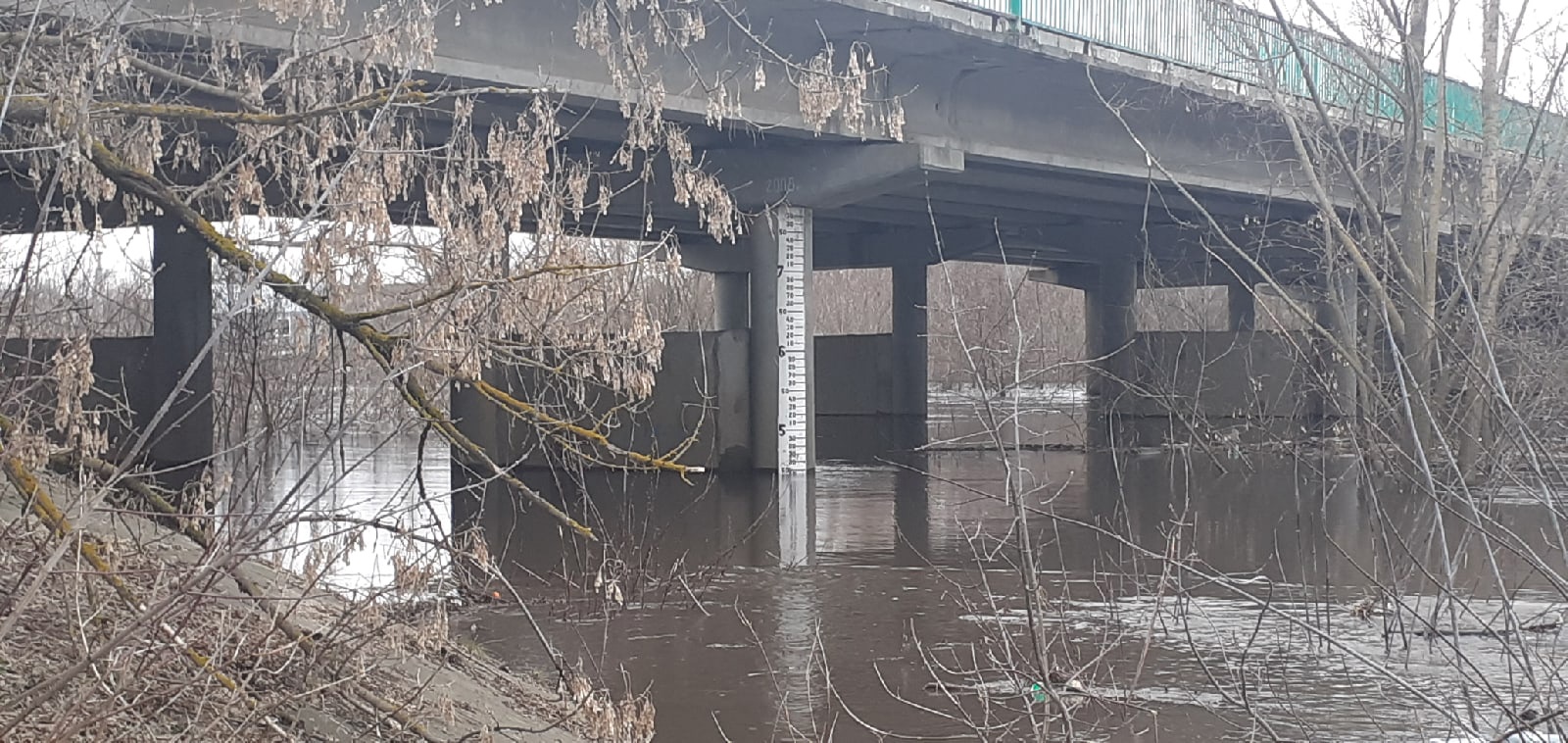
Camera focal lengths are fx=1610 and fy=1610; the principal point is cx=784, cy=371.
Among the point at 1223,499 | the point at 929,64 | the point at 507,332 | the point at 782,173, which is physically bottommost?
the point at 1223,499

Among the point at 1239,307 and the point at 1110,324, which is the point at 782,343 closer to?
the point at 1110,324

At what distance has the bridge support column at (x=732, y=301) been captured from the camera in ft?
74.6

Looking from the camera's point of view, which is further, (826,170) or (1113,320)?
(1113,320)

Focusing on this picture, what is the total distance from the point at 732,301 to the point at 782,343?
163 inches

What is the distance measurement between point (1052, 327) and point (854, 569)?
151 ft

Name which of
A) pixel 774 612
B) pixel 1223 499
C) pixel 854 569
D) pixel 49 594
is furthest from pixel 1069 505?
pixel 49 594

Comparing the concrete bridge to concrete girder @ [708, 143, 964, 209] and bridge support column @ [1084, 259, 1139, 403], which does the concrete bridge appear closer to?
concrete girder @ [708, 143, 964, 209]

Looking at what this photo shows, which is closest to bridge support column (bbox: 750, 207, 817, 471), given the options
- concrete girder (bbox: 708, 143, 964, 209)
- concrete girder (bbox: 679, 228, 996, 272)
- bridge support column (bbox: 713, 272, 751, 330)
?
concrete girder (bbox: 708, 143, 964, 209)

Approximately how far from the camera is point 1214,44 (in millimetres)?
18719

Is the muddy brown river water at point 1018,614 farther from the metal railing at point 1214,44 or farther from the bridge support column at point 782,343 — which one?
the metal railing at point 1214,44

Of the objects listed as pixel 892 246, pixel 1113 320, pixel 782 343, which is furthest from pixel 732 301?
pixel 1113 320

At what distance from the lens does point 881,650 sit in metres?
7.92

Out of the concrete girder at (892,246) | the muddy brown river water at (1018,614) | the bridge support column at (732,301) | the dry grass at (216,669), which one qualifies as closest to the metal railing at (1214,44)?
the muddy brown river water at (1018,614)

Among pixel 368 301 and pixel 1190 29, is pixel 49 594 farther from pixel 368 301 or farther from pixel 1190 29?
pixel 1190 29
